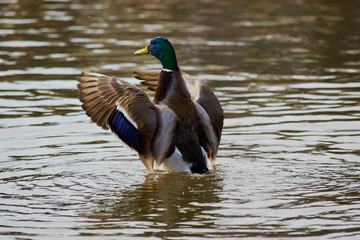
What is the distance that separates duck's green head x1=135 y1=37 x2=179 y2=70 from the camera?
804 centimetres

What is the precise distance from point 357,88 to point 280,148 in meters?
3.47

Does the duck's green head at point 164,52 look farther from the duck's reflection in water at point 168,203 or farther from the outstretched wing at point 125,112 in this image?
the duck's reflection in water at point 168,203

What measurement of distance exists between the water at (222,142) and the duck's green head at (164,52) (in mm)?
1114

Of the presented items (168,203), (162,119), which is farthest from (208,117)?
(168,203)

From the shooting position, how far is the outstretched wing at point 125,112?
743cm

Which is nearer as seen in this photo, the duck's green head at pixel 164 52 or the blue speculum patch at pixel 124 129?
the blue speculum patch at pixel 124 129

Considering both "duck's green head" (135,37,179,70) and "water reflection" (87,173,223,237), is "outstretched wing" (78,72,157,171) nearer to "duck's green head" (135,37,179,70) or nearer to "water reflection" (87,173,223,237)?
"water reflection" (87,173,223,237)

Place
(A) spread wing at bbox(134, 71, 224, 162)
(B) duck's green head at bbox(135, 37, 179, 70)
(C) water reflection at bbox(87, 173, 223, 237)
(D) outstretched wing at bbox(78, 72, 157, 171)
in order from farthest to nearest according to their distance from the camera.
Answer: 1. (B) duck's green head at bbox(135, 37, 179, 70)
2. (A) spread wing at bbox(134, 71, 224, 162)
3. (D) outstretched wing at bbox(78, 72, 157, 171)
4. (C) water reflection at bbox(87, 173, 223, 237)

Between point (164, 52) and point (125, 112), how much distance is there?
101 centimetres

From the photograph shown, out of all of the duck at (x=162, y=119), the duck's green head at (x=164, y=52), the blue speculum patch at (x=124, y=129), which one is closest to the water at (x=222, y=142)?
the duck at (x=162, y=119)

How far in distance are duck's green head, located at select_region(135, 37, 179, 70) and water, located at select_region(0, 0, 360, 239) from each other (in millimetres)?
1114

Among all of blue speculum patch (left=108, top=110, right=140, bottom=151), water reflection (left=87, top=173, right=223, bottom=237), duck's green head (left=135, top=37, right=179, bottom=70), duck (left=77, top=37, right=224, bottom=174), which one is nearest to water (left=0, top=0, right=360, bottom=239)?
water reflection (left=87, top=173, right=223, bottom=237)

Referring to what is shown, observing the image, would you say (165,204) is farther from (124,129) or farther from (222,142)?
(222,142)

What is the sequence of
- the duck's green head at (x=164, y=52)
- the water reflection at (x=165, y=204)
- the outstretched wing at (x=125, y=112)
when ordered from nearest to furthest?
the water reflection at (x=165, y=204)
the outstretched wing at (x=125, y=112)
the duck's green head at (x=164, y=52)
